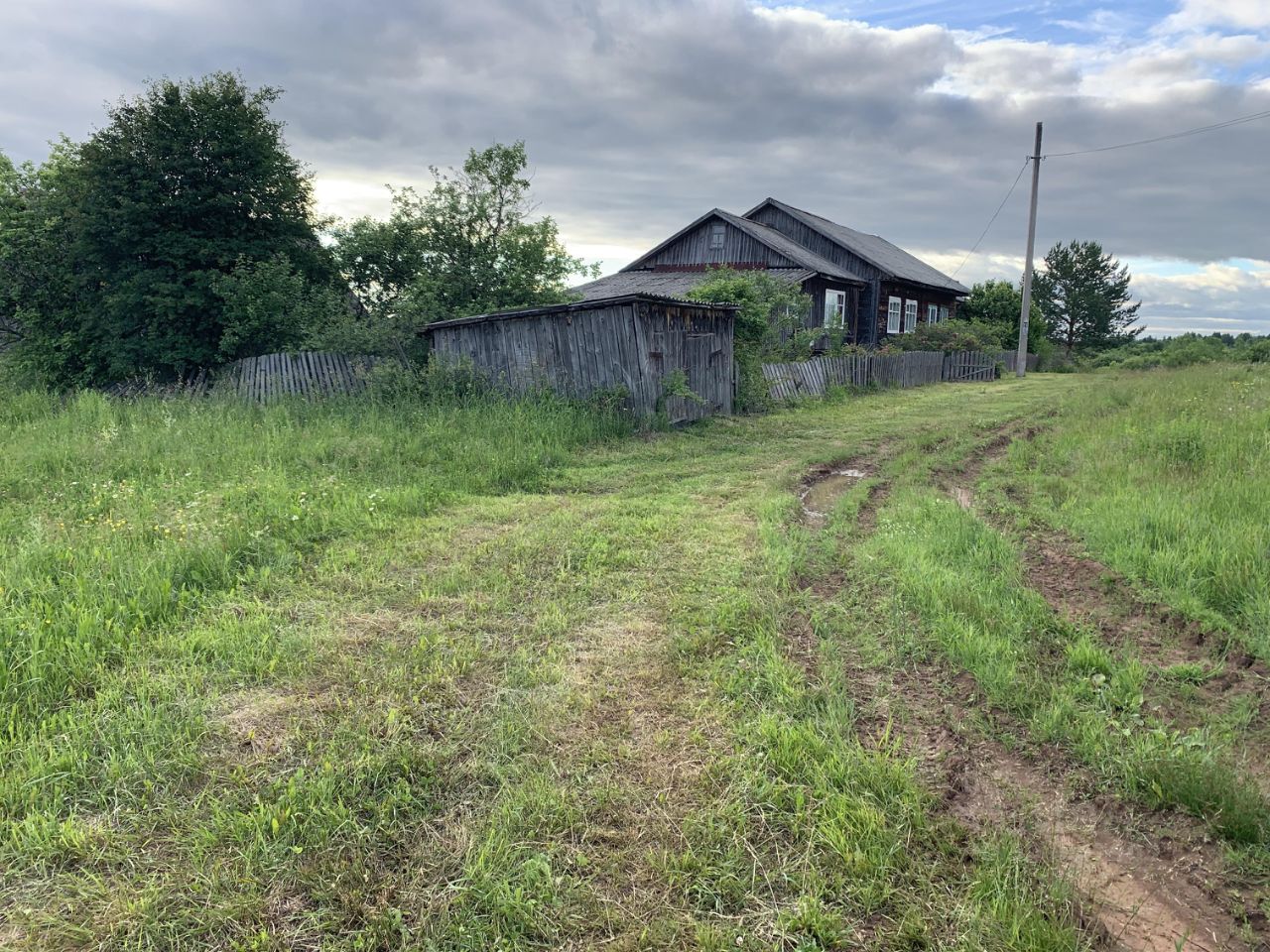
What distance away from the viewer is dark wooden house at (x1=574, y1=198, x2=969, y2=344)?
2516 centimetres

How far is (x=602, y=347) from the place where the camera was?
1145 centimetres

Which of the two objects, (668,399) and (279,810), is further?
(668,399)

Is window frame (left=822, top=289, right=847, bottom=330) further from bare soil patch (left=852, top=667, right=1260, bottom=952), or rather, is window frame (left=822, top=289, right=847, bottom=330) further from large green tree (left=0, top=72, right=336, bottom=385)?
bare soil patch (left=852, top=667, right=1260, bottom=952)

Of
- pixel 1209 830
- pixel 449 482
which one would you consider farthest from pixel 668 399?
pixel 1209 830

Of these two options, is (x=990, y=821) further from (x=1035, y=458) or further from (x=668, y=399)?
(x=668, y=399)

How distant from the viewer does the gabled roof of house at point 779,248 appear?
25141 mm

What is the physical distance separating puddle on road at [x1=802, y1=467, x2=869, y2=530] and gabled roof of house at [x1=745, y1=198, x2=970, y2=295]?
2181 cm

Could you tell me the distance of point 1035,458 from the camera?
28.5ft

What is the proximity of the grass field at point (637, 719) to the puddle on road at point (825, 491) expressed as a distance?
0.17 meters

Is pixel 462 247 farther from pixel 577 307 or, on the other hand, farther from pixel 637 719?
pixel 637 719

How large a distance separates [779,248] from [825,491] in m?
20.2

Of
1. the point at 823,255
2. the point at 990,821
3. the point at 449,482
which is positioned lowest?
the point at 990,821

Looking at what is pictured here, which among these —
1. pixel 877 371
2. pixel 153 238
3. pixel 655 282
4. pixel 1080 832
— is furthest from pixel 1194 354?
pixel 153 238

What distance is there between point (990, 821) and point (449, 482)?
5974 millimetres
